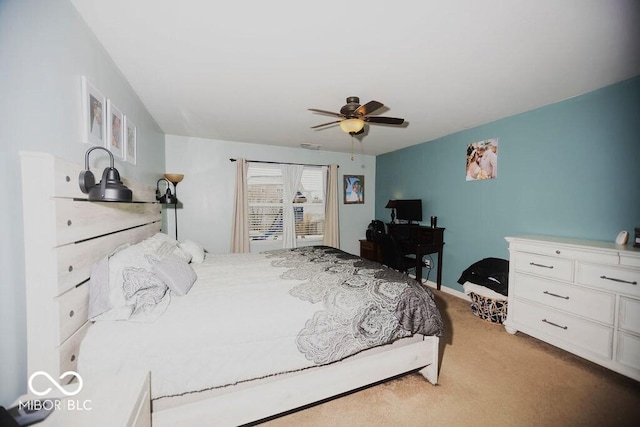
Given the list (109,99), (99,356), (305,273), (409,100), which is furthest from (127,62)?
(409,100)

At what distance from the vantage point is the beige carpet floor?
5.02 ft

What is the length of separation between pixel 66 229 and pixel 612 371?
3923 millimetres

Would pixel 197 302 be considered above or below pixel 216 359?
above

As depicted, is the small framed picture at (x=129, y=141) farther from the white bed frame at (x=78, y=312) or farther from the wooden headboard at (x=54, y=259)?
the wooden headboard at (x=54, y=259)

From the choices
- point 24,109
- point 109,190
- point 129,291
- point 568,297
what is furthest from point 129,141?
point 568,297

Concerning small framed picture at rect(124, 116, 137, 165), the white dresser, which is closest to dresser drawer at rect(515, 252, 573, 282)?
the white dresser

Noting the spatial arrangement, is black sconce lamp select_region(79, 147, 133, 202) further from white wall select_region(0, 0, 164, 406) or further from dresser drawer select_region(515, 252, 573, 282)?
dresser drawer select_region(515, 252, 573, 282)

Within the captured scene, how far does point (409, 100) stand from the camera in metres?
2.52

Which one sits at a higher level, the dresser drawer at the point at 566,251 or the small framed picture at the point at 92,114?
the small framed picture at the point at 92,114

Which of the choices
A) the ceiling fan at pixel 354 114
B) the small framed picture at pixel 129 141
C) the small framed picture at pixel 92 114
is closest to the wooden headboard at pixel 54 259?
the small framed picture at pixel 92 114

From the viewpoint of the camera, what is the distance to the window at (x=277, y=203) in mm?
4418

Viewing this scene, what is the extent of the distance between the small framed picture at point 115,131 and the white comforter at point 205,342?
130 centimetres

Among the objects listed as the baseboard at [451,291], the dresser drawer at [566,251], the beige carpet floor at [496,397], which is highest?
the dresser drawer at [566,251]

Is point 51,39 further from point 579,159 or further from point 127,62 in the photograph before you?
point 579,159
